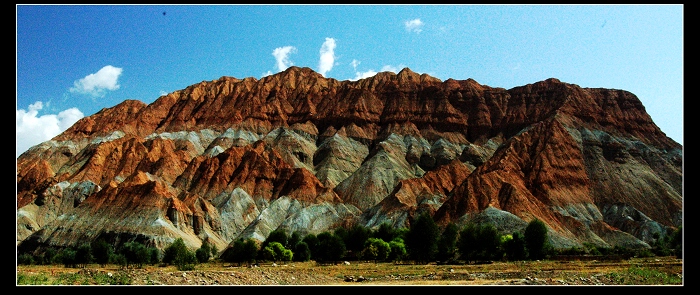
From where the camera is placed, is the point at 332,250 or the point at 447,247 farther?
the point at 332,250

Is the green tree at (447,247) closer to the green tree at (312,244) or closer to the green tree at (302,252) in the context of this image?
the green tree at (302,252)

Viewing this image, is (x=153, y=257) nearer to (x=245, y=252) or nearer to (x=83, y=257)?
(x=83, y=257)

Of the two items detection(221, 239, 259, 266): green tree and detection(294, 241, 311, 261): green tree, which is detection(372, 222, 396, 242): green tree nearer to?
detection(294, 241, 311, 261): green tree

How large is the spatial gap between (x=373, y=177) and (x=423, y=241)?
79720mm

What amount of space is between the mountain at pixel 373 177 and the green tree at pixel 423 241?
3115cm

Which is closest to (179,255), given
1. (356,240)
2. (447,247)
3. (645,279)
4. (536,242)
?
(356,240)

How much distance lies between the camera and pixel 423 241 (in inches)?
2960

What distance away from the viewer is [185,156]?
575 ft

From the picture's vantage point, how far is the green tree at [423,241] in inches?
2943

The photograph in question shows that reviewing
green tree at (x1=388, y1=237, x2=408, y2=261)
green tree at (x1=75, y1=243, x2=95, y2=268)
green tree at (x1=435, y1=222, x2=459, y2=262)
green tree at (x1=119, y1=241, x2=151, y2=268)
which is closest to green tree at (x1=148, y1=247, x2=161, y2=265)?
green tree at (x1=119, y1=241, x2=151, y2=268)

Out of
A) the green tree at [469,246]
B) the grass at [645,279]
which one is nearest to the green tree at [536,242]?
the green tree at [469,246]

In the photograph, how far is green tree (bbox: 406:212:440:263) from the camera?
2943 inches
